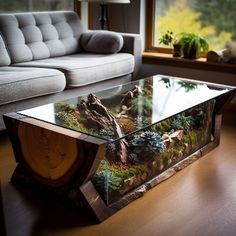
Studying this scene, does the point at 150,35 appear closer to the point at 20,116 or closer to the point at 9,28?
the point at 9,28

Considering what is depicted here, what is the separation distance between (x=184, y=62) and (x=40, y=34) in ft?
4.57

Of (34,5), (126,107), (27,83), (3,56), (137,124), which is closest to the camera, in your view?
(137,124)

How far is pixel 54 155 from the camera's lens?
1868 mm

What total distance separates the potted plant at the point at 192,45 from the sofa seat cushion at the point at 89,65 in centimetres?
56

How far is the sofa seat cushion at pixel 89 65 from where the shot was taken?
2.99 m

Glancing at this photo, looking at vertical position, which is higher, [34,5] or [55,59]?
[34,5]

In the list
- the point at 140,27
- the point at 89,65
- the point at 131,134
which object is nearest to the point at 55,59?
the point at 89,65

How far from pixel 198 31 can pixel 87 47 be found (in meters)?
1.15

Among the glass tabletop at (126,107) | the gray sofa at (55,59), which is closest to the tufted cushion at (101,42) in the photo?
the gray sofa at (55,59)

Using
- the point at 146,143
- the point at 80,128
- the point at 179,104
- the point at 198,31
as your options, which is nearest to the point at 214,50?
the point at 198,31

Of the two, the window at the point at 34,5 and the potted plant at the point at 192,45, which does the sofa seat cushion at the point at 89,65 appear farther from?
the window at the point at 34,5

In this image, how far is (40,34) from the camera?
346 centimetres

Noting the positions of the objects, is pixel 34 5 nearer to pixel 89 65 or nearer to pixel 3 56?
pixel 3 56

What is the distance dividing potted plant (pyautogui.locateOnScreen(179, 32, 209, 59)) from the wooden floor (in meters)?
1.70
